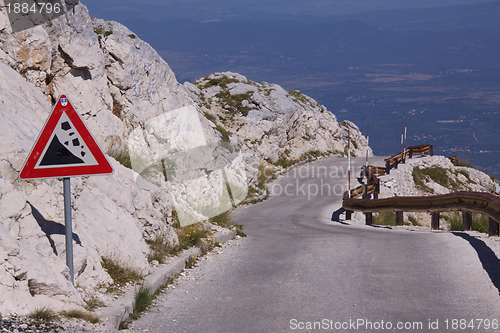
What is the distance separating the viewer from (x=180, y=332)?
5.23m

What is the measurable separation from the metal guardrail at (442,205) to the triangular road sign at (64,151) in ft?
25.4

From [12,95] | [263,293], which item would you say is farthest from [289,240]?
[12,95]

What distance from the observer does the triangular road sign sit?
498 centimetres

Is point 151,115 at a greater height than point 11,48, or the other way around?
point 11,48

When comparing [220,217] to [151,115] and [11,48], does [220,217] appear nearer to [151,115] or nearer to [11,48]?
[151,115]

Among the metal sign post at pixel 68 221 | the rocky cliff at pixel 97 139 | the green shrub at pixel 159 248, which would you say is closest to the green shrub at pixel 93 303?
the rocky cliff at pixel 97 139

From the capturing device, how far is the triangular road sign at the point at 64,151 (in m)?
4.98

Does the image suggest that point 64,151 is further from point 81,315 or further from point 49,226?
point 81,315

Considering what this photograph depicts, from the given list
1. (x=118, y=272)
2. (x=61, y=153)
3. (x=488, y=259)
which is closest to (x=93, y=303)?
(x=118, y=272)

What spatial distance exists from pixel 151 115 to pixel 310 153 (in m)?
28.6

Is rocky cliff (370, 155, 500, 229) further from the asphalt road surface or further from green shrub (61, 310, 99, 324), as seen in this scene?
green shrub (61, 310, 99, 324)

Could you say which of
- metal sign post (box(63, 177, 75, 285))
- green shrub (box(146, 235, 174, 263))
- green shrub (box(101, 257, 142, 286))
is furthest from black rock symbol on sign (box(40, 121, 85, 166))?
green shrub (box(146, 235, 174, 263))

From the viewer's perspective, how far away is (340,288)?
672 centimetres

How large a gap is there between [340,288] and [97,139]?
24.8 ft
